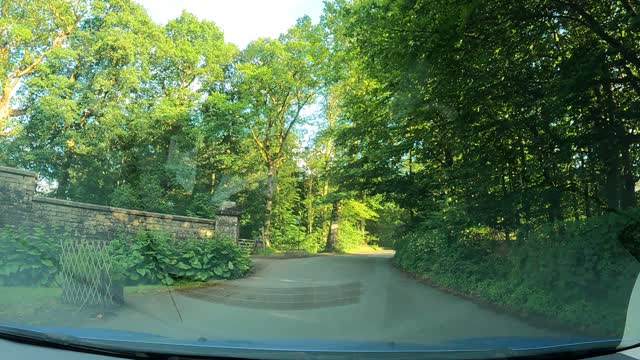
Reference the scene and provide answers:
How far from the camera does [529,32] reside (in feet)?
30.1

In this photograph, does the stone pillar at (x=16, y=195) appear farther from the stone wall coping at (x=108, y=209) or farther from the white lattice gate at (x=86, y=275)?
the white lattice gate at (x=86, y=275)

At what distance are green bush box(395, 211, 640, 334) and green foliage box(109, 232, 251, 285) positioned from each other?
5.66m

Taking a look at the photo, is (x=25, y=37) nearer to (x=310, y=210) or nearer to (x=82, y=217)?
(x=82, y=217)

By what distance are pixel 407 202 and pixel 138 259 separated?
11.4 meters

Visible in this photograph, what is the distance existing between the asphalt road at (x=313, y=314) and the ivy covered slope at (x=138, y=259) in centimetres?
87

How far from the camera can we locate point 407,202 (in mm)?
18797

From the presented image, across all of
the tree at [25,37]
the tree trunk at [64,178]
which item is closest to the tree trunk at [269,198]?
the tree trunk at [64,178]

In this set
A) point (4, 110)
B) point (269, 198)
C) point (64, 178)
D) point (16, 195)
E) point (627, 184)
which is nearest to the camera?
point (627, 184)

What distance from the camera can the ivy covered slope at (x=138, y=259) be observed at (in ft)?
26.3

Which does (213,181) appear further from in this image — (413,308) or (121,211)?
(413,308)

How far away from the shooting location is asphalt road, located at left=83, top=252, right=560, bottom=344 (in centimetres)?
577

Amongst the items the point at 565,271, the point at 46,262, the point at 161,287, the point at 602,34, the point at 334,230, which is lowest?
the point at 161,287

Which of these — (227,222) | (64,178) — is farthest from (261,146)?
(227,222)

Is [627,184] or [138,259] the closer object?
[627,184]
